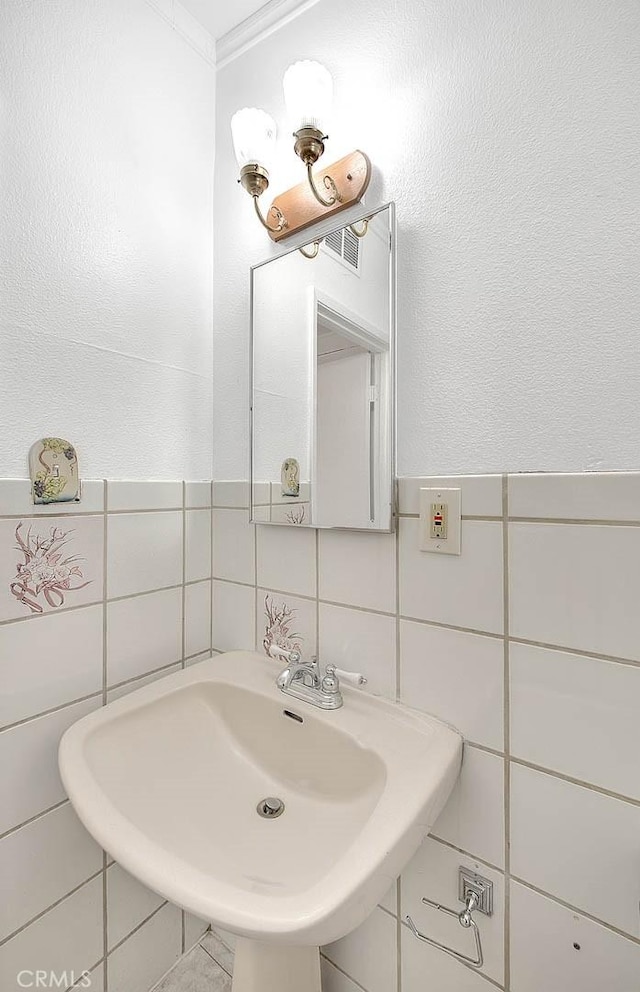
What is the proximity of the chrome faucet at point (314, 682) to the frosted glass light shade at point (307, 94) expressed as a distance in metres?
1.07

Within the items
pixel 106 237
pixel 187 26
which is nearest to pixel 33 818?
pixel 106 237

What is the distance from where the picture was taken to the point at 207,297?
124 cm

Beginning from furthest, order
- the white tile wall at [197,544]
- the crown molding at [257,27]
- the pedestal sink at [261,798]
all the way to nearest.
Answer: the white tile wall at [197,544] → the crown molding at [257,27] → the pedestal sink at [261,798]

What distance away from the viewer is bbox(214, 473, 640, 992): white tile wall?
658 millimetres

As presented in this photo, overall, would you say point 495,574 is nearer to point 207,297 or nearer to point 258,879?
point 258,879

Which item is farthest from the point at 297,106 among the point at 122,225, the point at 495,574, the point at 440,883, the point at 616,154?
the point at 440,883

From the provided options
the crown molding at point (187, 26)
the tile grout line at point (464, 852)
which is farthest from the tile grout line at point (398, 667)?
the crown molding at point (187, 26)

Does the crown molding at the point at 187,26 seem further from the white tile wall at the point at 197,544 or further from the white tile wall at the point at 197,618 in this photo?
the white tile wall at the point at 197,618

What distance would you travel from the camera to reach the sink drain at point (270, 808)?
869mm

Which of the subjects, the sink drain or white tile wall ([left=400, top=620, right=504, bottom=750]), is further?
the sink drain

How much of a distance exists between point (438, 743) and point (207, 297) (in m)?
1.20

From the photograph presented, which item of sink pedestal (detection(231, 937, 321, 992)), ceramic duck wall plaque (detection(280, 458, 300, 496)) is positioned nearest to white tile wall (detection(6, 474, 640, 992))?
ceramic duck wall plaque (detection(280, 458, 300, 496))

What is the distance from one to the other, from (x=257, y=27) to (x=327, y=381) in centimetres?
96

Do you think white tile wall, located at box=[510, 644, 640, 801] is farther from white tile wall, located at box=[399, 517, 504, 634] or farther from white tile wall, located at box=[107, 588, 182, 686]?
white tile wall, located at box=[107, 588, 182, 686]
